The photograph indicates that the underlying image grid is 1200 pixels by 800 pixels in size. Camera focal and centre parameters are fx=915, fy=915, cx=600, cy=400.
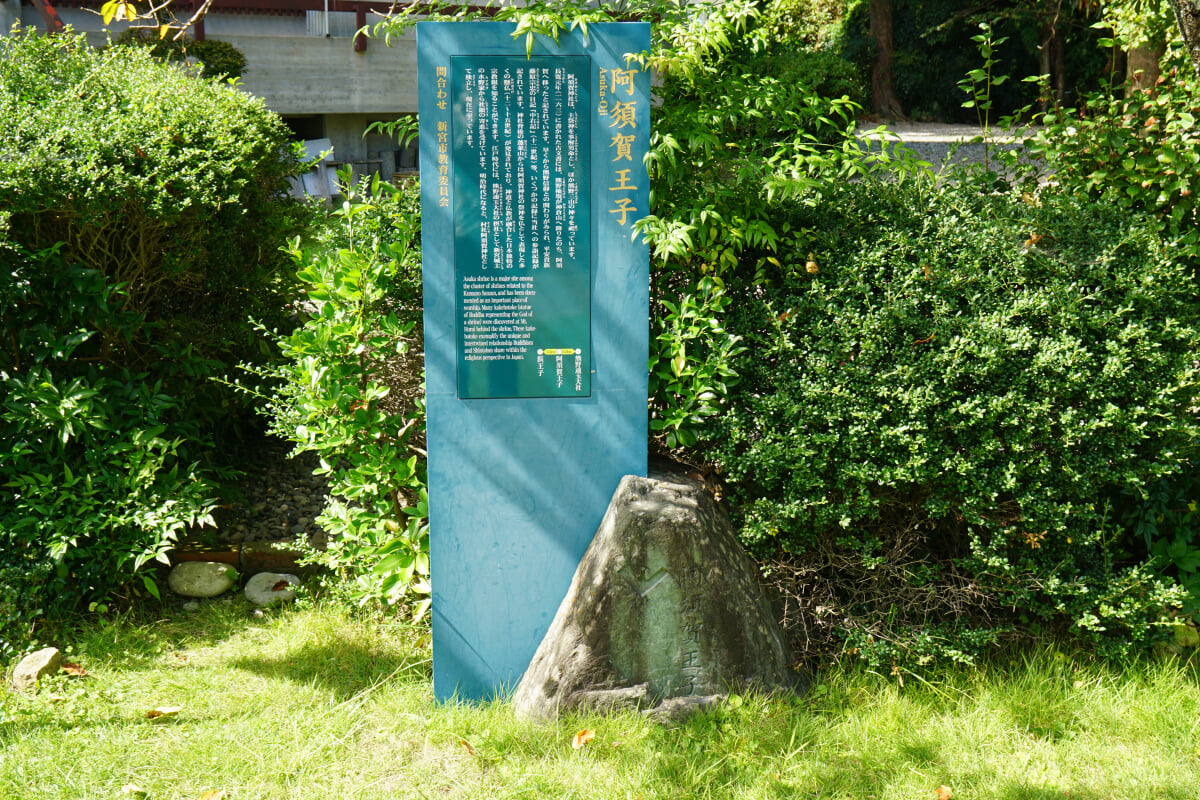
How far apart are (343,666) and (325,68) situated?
46.8ft

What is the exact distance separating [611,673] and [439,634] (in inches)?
26.7

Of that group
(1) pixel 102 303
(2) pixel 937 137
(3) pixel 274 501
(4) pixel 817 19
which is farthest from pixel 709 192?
(4) pixel 817 19

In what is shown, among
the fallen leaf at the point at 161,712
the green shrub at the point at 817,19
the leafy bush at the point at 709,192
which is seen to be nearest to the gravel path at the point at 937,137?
the green shrub at the point at 817,19

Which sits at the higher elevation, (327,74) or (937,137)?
(327,74)

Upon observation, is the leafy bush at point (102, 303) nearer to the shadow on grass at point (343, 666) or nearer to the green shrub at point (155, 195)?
the green shrub at point (155, 195)

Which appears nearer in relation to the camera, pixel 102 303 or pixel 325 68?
pixel 102 303

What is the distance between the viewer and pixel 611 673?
3336 millimetres

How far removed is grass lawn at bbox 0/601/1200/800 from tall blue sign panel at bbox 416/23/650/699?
15.3 inches

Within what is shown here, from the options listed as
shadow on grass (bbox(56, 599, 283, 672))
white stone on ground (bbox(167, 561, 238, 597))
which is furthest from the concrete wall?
shadow on grass (bbox(56, 599, 283, 672))

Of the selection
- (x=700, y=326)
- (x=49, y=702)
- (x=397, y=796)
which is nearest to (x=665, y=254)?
A: (x=700, y=326)

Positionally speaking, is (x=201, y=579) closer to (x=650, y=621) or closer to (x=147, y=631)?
(x=147, y=631)

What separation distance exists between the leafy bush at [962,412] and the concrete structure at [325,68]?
42.5 feet

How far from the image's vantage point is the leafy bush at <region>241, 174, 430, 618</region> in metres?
3.67

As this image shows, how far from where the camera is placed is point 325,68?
15688mm
